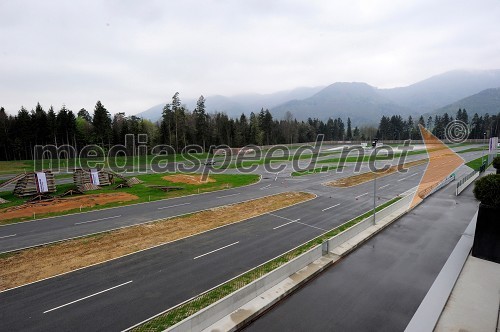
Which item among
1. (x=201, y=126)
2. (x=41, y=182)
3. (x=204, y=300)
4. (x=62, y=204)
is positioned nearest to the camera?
(x=204, y=300)

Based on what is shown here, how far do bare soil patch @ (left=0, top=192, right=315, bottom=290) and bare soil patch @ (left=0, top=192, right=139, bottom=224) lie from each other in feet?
41.2

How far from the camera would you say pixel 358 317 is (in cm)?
1280

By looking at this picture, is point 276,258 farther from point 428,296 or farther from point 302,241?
point 428,296

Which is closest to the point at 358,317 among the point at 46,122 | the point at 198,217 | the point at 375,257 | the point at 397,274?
the point at 397,274

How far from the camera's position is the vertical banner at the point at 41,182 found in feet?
129

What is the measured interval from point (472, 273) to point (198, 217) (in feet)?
74.4

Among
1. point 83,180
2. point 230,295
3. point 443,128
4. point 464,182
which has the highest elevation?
point 443,128

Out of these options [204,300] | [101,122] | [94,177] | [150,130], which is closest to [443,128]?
[150,130]

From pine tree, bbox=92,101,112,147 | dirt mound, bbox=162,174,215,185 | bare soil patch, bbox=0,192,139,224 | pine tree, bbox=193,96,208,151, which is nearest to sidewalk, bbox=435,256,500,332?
bare soil patch, bbox=0,192,139,224

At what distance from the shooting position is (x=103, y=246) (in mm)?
21953

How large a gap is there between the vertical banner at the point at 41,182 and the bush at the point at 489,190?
4909 centimetres

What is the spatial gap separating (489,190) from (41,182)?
163 feet

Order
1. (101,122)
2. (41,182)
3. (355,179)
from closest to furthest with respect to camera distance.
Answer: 1. (41,182)
2. (355,179)
3. (101,122)

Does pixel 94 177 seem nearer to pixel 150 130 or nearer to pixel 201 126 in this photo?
pixel 201 126
